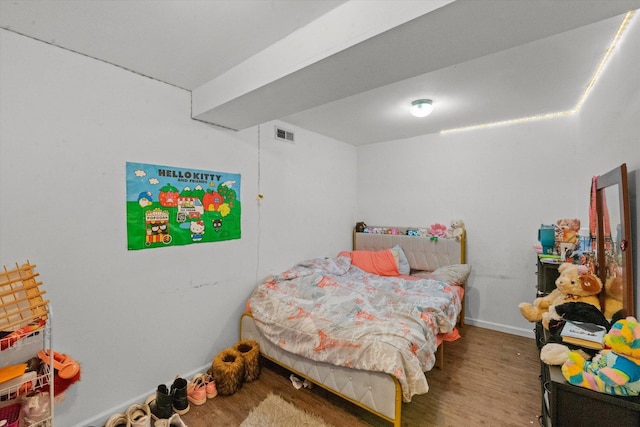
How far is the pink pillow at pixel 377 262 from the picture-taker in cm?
361

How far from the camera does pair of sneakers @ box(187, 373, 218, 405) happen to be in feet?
7.00

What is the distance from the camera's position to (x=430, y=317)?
2.18 metres

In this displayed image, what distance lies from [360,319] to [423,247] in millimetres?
2021

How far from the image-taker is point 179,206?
7.45ft

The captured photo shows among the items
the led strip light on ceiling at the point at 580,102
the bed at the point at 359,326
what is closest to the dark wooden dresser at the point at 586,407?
the bed at the point at 359,326

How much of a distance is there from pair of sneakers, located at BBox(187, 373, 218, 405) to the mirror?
266 cm

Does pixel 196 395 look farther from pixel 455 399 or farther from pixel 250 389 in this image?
pixel 455 399

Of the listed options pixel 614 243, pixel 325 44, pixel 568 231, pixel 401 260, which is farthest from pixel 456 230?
pixel 325 44

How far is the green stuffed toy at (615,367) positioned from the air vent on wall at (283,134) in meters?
3.00

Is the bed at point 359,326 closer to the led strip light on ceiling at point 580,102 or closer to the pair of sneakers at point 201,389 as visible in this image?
the pair of sneakers at point 201,389

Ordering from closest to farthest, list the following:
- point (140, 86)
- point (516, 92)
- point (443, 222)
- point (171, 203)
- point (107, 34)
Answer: point (107, 34) < point (140, 86) < point (171, 203) < point (516, 92) < point (443, 222)

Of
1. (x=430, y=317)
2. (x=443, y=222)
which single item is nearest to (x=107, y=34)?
(x=430, y=317)

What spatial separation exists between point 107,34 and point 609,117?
315 cm

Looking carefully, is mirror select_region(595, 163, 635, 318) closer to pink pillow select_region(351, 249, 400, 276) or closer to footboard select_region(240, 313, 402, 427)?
footboard select_region(240, 313, 402, 427)
